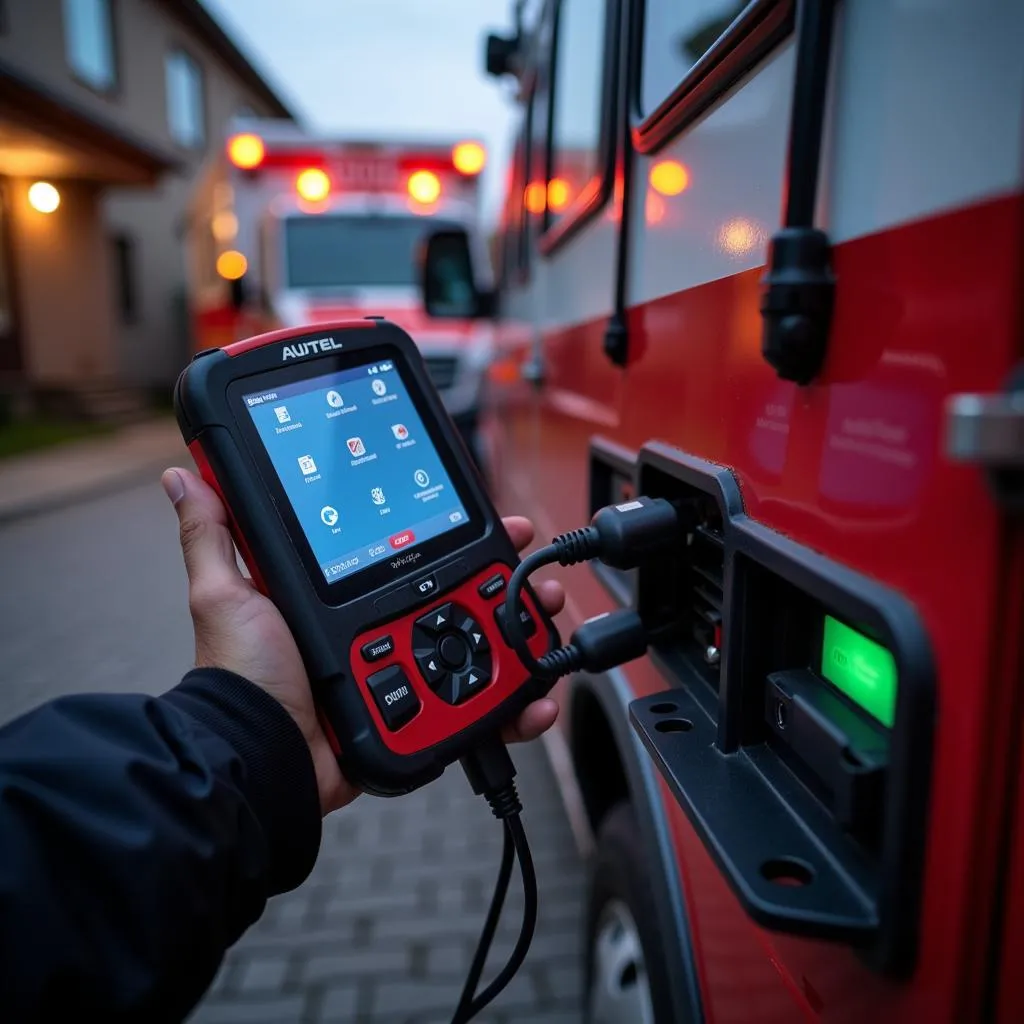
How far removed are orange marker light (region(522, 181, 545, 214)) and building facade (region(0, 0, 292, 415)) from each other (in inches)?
300

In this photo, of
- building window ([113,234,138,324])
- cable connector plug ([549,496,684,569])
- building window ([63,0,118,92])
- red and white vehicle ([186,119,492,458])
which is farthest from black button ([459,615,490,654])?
building window ([113,234,138,324])

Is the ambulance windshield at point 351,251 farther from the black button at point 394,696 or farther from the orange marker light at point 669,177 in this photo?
the black button at point 394,696

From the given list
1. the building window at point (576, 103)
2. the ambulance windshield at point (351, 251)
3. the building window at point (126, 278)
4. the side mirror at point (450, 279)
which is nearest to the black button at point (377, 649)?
the building window at point (576, 103)

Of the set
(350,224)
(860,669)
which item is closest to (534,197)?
(860,669)

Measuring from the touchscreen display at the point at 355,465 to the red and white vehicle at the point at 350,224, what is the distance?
20.6ft

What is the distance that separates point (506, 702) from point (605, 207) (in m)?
0.94

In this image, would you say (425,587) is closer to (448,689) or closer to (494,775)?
(448,689)

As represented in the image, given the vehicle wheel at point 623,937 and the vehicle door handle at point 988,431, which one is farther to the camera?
the vehicle wheel at point 623,937

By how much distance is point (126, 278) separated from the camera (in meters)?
18.0

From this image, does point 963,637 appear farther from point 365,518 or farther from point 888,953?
point 365,518

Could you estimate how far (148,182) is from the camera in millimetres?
14578

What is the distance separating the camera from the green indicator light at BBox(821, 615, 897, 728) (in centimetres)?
76

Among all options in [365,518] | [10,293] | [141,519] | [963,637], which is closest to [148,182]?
[10,293]

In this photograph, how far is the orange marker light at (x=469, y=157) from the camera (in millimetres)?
8234
